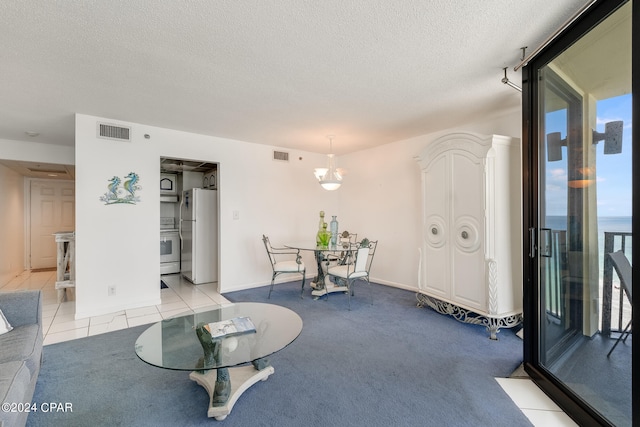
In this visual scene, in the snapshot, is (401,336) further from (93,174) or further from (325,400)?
(93,174)

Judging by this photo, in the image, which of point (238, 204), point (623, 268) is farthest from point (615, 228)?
point (238, 204)

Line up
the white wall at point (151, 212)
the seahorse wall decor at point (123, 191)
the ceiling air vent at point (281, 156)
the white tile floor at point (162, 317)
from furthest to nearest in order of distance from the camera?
the ceiling air vent at point (281, 156), the seahorse wall decor at point (123, 191), the white wall at point (151, 212), the white tile floor at point (162, 317)

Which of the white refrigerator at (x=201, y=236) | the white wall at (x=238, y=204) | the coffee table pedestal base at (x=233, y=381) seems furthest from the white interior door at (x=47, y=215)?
the coffee table pedestal base at (x=233, y=381)

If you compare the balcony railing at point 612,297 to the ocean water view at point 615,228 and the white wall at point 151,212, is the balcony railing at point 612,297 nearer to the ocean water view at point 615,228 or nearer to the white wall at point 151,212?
the ocean water view at point 615,228

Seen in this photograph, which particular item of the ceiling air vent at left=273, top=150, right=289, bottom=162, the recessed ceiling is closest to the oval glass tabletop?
the ceiling air vent at left=273, top=150, right=289, bottom=162

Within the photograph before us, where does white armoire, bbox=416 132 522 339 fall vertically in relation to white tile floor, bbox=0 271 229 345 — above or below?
above

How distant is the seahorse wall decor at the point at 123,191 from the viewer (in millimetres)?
3525

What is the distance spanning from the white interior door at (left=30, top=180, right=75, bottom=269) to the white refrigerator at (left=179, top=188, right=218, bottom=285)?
11.4ft

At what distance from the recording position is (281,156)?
5016 millimetres

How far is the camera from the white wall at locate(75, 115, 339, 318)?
340 cm

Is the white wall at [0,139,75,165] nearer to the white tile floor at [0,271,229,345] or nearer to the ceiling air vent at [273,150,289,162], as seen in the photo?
the white tile floor at [0,271,229,345]

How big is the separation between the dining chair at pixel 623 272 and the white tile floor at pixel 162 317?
24.3 inches

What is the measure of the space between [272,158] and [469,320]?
3665 mm

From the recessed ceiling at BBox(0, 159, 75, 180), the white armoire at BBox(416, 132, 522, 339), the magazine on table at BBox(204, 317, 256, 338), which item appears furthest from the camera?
the recessed ceiling at BBox(0, 159, 75, 180)
